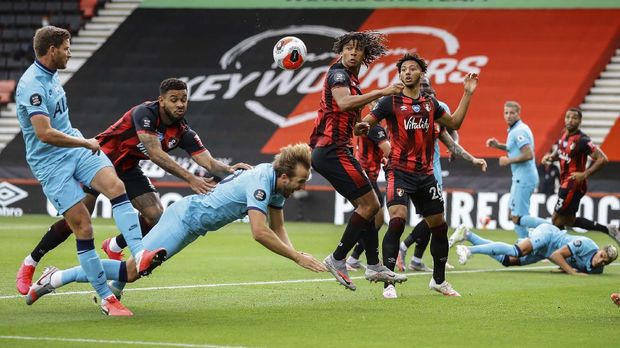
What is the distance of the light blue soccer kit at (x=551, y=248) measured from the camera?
50.5 ft

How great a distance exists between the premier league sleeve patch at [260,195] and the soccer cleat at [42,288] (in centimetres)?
209

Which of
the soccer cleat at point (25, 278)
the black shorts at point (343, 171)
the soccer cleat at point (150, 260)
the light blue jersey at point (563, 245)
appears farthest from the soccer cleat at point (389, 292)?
the light blue jersey at point (563, 245)

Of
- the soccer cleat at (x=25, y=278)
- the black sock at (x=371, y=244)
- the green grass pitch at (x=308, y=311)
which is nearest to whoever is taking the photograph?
the green grass pitch at (x=308, y=311)

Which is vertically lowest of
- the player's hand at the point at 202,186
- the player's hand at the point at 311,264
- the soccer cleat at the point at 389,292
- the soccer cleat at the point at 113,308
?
the soccer cleat at the point at 389,292

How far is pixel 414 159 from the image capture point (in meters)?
12.2

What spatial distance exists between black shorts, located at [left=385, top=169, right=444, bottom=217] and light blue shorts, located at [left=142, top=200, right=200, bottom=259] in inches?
112

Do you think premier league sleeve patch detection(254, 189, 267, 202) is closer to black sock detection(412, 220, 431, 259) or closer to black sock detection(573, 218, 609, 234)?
black sock detection(412, 220, 431, 259)

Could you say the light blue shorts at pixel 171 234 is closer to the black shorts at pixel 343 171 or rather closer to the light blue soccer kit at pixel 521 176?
the black shorts at pixel 343 171

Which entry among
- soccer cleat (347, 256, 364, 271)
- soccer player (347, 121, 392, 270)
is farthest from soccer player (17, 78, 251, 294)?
soccer cleat (347, 256, 364, 271)

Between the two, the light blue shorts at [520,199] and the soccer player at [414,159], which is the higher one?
the soccer player at [414,159]

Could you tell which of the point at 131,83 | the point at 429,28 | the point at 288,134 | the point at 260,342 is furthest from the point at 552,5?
the point at 260,342

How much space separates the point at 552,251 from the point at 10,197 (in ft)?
55.5

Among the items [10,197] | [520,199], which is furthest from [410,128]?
[10,197]

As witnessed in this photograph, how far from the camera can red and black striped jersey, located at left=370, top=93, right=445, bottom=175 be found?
39.9 feet
